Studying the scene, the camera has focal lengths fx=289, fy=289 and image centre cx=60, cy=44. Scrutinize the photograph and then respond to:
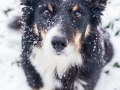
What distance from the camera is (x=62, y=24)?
9.57 ft

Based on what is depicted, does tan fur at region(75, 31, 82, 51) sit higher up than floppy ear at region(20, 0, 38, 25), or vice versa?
floppy ear at region(20, 0, 38, 25)

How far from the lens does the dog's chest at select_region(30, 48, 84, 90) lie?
333 centimetres

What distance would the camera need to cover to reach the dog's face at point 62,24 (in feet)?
9.19

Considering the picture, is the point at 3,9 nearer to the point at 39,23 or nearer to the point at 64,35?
the point at 39,23

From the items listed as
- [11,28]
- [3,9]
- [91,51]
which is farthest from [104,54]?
[3,9]

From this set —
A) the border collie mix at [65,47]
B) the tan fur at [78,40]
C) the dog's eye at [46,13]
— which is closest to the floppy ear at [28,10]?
the border collie mix at [65,47]

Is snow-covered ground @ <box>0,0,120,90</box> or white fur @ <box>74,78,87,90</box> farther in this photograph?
snow-covered ground @ <box>0,0,120,90</box>

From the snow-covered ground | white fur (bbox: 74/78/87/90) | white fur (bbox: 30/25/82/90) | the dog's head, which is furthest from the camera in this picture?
the snow-covered ground

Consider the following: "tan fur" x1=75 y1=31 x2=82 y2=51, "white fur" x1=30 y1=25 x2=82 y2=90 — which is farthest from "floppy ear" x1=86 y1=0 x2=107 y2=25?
"white fur" x1=30 y1=25 x2=82 y2=90

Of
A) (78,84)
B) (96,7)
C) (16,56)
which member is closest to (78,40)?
(96,7)

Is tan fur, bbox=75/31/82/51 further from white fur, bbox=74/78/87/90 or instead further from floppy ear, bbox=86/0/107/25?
white fur, bbox=74/78/87/90

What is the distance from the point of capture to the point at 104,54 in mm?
3947

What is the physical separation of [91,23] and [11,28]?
5.53 ft

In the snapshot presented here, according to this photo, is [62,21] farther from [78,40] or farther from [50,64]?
[50,64]
